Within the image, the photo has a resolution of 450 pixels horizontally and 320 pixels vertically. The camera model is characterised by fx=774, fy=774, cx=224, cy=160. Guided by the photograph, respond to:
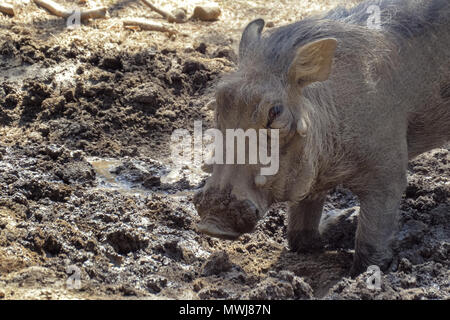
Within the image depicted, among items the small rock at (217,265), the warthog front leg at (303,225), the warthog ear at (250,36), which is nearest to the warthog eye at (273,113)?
the warthog ear at (250,36)

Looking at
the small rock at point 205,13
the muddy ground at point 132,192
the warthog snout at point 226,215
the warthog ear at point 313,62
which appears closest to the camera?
the warthog snout at point 226,215

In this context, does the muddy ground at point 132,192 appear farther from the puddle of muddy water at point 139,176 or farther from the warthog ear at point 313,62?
the warthog ear at point 313,62

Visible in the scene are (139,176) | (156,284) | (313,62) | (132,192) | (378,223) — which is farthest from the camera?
(139,176)

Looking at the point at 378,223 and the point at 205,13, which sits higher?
the point at 205,13

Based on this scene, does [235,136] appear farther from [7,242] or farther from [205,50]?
[205,50]

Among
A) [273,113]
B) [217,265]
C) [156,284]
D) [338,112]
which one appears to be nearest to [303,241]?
[217,265]

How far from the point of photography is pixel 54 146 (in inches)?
202

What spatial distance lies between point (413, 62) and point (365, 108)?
1.48 feet

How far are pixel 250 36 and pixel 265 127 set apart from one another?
708 millimetres

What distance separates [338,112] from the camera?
3.83 m

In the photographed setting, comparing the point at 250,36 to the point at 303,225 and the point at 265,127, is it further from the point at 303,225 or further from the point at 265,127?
the point at 303,225

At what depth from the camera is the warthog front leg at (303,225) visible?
173 inches

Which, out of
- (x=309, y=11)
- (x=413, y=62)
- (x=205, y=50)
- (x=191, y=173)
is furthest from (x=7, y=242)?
(x=309, y=11)

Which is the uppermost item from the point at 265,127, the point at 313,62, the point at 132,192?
the point at 313,62
